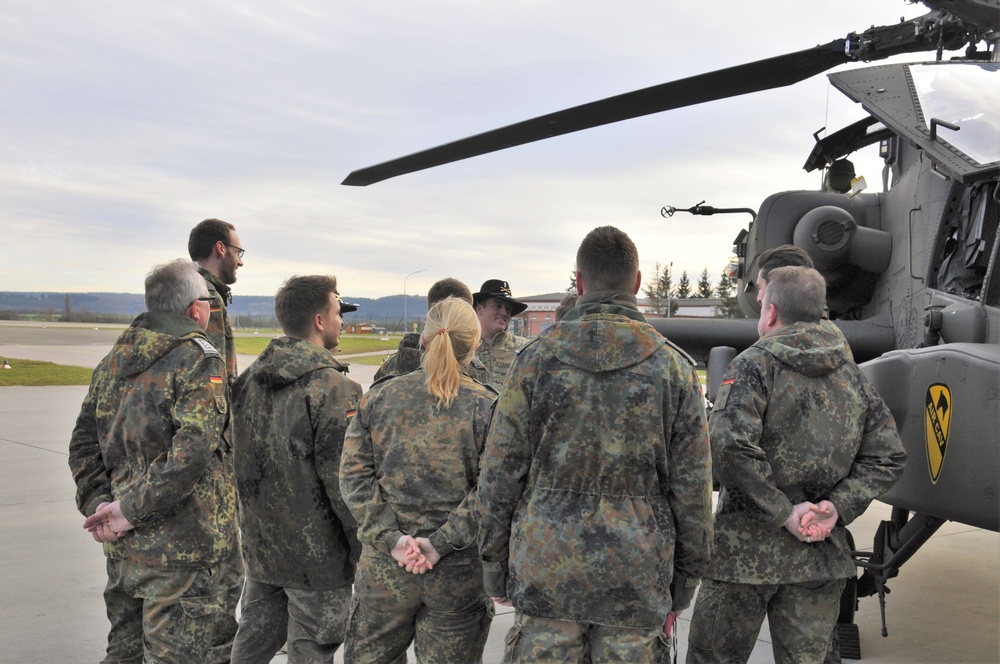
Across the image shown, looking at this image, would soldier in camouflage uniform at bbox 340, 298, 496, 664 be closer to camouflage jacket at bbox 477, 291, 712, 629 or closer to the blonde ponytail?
the blonde ponytail

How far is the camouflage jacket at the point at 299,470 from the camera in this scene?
3.30 meters

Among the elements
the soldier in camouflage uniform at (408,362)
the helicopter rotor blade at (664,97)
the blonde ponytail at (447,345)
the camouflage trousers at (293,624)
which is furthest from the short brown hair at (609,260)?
the helicopter rotor blade at (664,97)

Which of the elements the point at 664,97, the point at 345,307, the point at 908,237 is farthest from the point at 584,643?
the point at 664,97

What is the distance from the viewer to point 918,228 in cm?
471

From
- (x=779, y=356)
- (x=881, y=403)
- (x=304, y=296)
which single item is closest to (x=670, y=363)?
(x=779, y=356)

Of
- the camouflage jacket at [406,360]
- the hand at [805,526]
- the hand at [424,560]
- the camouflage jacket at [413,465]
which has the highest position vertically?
the camouflage jacket at [406,360]

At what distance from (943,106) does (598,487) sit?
3251 mm

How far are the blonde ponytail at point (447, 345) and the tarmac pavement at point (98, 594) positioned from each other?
1.78 meters

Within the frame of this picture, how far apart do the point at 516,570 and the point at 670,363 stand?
0.74 metres

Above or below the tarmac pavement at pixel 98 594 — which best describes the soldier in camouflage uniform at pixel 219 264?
above

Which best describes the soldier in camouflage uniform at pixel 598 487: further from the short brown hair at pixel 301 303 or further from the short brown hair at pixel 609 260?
the short brown hair at pixel 301 303

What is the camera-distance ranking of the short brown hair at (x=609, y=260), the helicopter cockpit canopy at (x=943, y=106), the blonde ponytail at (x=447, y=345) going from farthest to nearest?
the helicopter cockpit canopy at (x=943, y=106), the blonde ponytail at (x=447, y=345), the short brown hair at (x=609, y=260)

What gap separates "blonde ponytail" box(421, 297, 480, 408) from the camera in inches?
117

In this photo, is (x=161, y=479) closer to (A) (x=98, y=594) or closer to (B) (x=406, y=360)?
(B) (x=406, y=360)
